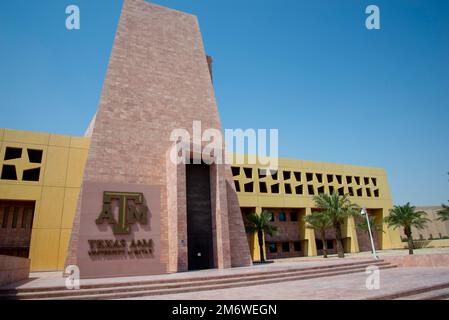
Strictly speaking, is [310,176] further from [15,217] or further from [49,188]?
[15,217]

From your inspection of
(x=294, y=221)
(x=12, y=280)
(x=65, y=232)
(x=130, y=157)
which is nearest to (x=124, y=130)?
(x=130, y=157)

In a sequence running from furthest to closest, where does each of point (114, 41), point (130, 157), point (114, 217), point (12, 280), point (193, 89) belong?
point (193, 89) < point (114, 41) < point (130, 157) < point (114, 217) < point (12, 280)

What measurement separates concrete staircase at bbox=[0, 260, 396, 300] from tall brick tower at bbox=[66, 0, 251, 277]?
4068 mm

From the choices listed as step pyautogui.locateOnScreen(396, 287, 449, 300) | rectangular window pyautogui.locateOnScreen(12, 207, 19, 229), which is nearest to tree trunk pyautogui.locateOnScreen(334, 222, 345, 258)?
step pyautogui.locateOnScreen(396, 287, 449, 300)

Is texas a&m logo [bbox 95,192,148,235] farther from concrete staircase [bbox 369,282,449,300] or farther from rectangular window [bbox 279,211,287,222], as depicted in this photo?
rectangular window [bbox 279,211,287,222]

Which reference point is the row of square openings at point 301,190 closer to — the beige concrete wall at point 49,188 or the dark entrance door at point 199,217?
the dark entrance door at point 199,217

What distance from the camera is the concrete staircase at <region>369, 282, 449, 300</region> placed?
24.7ft

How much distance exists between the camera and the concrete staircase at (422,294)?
752 cm

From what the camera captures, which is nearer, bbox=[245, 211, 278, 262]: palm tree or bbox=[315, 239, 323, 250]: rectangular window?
bbox=[245, 211, 278, 262]: palm tree

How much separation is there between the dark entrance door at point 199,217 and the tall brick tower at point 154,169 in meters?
0.06

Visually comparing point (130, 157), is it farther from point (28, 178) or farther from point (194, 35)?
point (28, 178)

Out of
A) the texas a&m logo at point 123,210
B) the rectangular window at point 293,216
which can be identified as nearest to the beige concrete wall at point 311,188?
the rectangular window at point 293,216

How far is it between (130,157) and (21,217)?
15.2 meters
